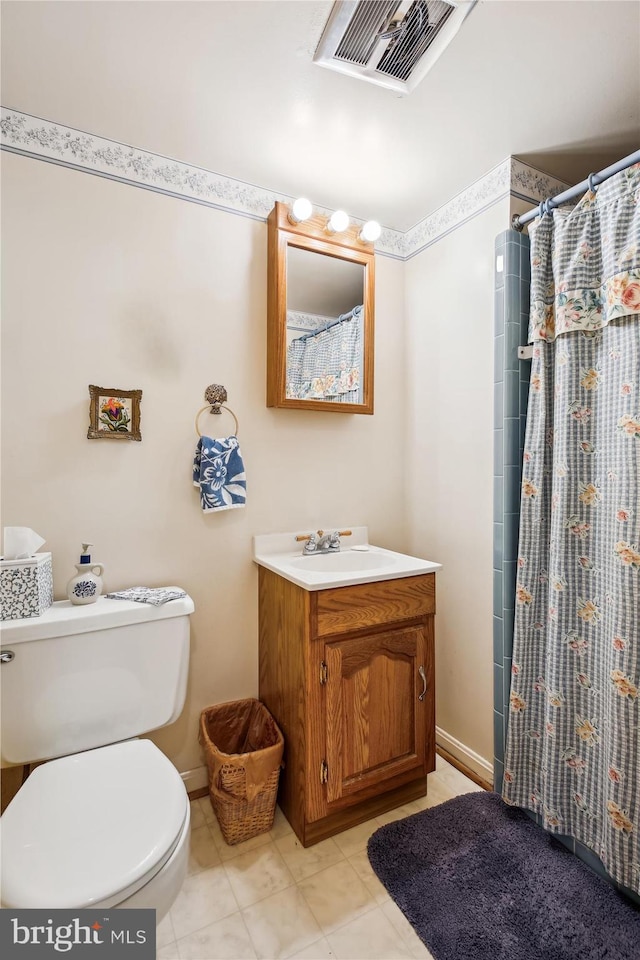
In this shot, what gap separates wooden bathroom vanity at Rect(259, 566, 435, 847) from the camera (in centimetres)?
Answer: 149

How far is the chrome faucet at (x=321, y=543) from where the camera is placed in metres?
1.89

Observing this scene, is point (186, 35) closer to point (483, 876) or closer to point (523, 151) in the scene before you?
point (523, 151)

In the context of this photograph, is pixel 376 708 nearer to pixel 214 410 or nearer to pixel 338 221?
pixel 214 410

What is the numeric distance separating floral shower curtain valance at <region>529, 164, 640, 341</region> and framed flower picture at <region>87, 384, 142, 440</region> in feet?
4.67

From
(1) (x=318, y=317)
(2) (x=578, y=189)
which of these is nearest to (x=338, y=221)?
(1) (x=318, y=317)

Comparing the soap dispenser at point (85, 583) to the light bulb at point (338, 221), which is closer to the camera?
the soap dispenser at point (85, 583)

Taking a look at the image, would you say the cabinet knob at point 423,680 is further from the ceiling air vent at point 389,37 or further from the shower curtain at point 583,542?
the ceiling air vent at point 389,37

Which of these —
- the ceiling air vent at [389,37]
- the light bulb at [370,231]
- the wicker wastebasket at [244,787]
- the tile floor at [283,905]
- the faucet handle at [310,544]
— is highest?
the ceiling air vent at [389,37]

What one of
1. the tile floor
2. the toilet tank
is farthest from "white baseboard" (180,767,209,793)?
the toilet tank

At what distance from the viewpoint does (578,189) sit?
4.71ft

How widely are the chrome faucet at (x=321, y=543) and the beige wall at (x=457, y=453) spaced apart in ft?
1.54

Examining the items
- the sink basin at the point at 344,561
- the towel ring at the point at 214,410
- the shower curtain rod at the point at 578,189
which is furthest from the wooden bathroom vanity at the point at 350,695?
the shower curtain rod at the point at 578,189

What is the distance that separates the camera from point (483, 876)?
139cm

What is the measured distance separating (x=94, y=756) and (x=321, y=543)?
1046mm
